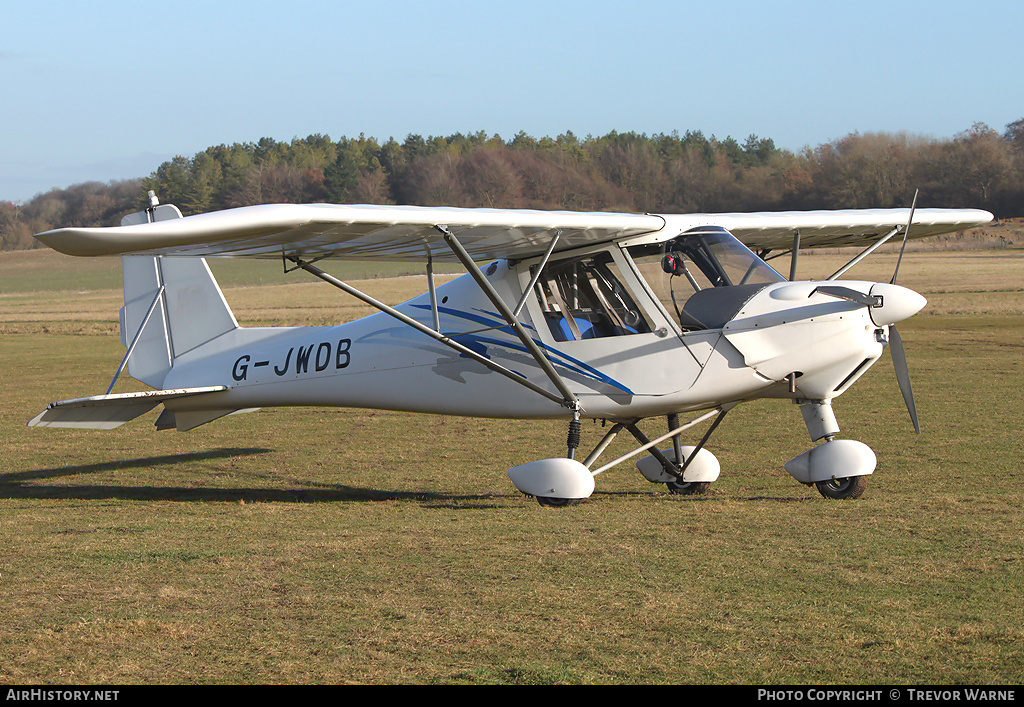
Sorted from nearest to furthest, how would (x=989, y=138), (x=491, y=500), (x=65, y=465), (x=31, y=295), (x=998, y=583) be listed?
Result: (x=998, y=583) → (x=491, y=500) → (x=65, y=465) → (x=989, y=138) → (x=31, y=295)

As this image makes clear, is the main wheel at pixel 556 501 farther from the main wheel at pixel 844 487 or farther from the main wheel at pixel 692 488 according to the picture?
the main wheel at pixel 844 487

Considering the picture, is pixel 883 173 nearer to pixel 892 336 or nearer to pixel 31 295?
pixel 892 336

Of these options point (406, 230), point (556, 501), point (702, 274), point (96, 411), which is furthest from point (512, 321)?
point (96, 411)

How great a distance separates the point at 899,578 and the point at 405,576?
2.74m

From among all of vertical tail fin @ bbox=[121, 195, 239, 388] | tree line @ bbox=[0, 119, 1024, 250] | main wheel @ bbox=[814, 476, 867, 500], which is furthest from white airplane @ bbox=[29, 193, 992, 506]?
tree line @ bbox=[0, 119, 1024, 250]

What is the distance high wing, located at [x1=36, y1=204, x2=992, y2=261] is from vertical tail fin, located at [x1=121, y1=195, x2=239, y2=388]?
10.7 feet

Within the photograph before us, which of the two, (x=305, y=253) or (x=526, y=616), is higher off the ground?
(x=305, y=253)

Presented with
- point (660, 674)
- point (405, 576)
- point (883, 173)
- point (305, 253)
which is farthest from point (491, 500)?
point (883, 173)

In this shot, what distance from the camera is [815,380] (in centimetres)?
855

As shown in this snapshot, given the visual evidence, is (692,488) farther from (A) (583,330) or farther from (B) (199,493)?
(B) (199,493)

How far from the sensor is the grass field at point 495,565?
14.6 feet

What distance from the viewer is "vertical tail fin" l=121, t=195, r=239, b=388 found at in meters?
11.9

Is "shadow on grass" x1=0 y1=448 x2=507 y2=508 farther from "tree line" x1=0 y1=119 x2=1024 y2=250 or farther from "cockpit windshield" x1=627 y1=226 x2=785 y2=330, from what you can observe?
"tree line" x1=0 y1=119 x2=1024 y2=250

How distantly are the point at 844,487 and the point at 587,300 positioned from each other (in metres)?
2.70
